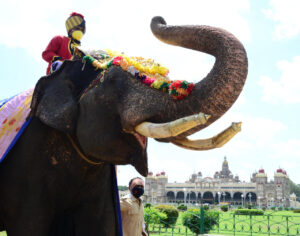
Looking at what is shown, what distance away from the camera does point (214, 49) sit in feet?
5.40

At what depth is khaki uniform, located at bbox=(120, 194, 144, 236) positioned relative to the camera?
12.9ft

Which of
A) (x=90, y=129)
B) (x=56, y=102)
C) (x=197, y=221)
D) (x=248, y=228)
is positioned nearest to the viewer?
(x=90, y=129)

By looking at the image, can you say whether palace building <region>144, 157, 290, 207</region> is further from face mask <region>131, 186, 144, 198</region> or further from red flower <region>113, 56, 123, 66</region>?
red flower <region>113, 56, 123, 66</region>

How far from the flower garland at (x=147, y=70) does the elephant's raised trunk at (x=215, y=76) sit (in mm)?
55

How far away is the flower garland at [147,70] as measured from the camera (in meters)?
1.69

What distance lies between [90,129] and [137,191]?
2.18 m

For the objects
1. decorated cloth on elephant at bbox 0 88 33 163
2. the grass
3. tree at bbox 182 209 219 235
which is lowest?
the grass

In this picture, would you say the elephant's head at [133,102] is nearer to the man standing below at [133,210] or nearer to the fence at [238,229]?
the man standing below at [133,210]

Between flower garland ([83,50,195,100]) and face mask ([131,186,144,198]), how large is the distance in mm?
2148

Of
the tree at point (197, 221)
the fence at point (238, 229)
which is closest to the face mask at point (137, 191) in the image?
the fence at point (238, 229)

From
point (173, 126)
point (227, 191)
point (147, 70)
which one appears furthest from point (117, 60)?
point (227, 191)

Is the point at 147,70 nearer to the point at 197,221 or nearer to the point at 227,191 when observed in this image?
the point at 197,221

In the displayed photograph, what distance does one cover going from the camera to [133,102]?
6.06 ft

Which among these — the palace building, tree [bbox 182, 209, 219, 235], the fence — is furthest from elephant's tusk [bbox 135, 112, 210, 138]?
the palace building
